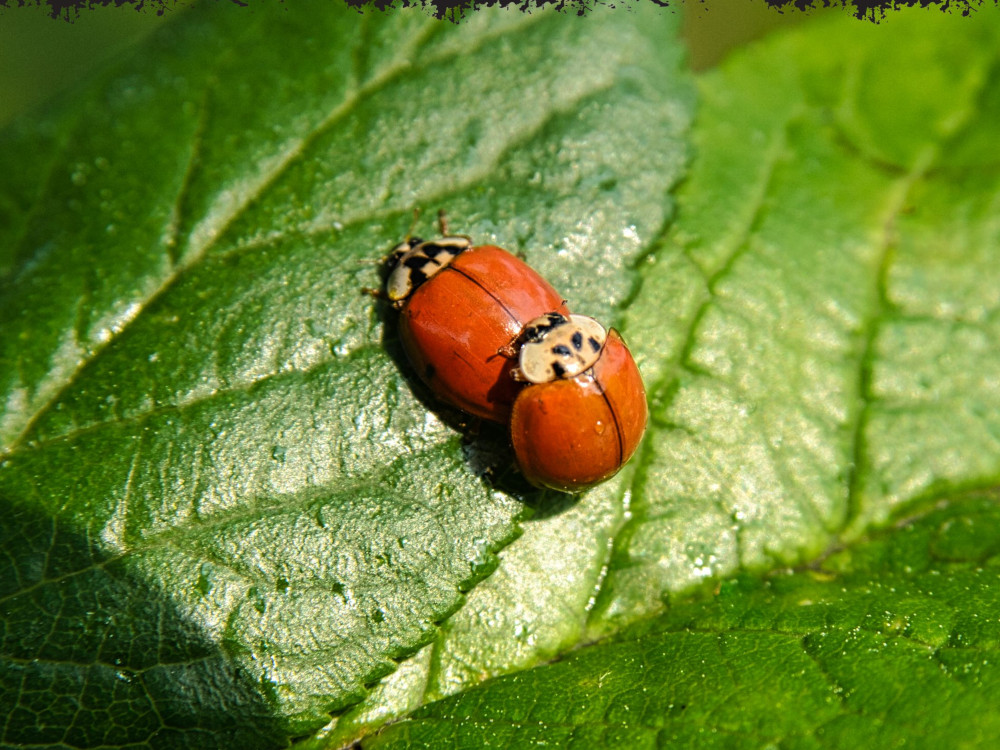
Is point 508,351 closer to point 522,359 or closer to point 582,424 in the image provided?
point 522,359

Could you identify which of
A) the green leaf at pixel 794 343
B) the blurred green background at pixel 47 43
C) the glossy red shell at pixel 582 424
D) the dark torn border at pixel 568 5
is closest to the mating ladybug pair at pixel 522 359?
the glossy red shell at pixel 582 424

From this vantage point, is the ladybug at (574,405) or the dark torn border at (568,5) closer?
the ladybug at (574,405)

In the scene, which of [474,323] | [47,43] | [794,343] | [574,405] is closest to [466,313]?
[474,323]

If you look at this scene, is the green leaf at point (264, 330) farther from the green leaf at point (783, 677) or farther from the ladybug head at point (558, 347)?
the green leaf at point (783, 677)

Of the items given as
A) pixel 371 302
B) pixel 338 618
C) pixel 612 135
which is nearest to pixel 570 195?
pixel 612 135

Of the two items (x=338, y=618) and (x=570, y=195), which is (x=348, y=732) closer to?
(x=338, y=618)

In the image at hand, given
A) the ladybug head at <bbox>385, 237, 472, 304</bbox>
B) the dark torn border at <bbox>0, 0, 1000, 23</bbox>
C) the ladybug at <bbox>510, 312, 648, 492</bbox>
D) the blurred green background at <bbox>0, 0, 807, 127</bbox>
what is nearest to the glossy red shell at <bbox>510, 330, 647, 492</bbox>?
the ladybug at <bbox>510, 312, 648, 492</bbox>
